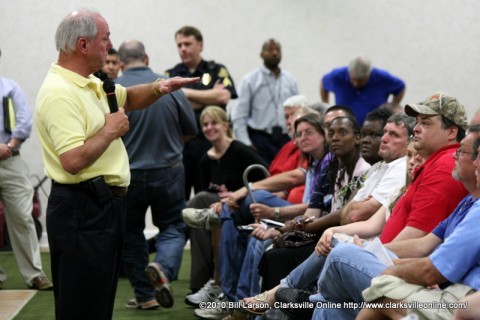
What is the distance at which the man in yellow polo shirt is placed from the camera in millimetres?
3148

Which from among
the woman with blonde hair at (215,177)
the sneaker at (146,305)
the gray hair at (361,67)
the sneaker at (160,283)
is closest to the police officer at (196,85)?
the woman with blonde hair at (215,177)

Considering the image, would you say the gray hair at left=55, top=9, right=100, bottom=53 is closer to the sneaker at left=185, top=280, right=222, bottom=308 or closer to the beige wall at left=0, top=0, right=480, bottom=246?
the sneaker at left=185, top=280, right=222, bottom=308

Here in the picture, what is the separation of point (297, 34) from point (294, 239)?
164 inches

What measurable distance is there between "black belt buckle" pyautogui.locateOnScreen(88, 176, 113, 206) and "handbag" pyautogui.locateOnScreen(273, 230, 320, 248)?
1.33m

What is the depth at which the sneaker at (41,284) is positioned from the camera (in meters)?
5.99

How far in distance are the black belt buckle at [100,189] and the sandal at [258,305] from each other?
1057 millimetres

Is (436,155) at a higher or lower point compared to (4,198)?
higher

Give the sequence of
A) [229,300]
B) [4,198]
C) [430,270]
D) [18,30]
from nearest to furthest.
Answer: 1. [430,270]
2. [229,300]
3. [4,198]
4. [18,30]

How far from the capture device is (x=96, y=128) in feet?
10.5

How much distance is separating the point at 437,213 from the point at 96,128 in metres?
1.30

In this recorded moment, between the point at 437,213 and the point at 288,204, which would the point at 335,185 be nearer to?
the point at 288,204

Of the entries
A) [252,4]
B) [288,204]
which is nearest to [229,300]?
[288,204]

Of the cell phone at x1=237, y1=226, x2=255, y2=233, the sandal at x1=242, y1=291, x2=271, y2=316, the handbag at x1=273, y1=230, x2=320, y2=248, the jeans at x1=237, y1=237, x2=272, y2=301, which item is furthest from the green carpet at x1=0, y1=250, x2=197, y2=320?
the sandal at x1=242, y1=291, x2=271, y2=316

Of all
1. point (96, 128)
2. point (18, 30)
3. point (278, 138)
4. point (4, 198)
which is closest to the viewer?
point (96, 128)
